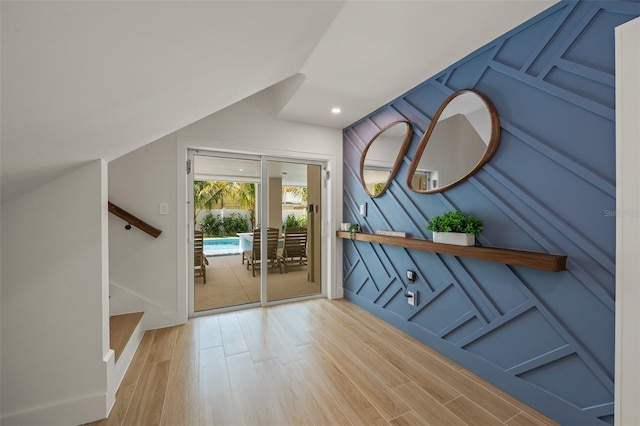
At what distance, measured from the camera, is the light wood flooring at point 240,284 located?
3.30m

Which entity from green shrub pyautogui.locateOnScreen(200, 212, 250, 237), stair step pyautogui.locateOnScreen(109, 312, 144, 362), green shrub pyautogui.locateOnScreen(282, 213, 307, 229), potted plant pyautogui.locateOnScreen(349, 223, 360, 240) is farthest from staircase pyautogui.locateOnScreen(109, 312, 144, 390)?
potted plant pyautogui.locateOnScreen(349, 223, 360, 240)

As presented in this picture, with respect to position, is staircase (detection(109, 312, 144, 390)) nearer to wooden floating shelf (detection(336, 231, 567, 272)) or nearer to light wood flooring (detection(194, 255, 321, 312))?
light wood flooring (detection(194, 255, 321, 312))

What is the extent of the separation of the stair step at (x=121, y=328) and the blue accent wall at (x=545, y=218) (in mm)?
2513

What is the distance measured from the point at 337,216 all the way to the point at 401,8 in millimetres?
2468

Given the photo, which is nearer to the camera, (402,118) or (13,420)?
(13,420)

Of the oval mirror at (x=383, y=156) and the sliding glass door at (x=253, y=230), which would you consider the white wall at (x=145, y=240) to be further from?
the oval mirror at (x=383, y=156)

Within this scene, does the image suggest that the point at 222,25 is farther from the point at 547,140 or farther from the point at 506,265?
the point at 506,265

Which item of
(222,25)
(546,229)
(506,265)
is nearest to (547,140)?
(546,229)

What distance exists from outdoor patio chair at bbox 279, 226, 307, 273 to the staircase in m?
1.72

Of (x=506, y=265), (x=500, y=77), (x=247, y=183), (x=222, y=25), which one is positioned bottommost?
(x=506, y=265)

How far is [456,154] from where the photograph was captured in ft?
7.07

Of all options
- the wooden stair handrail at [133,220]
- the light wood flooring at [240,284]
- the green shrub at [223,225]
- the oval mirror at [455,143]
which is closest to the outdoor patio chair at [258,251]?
the light wood flooring at [240,284]

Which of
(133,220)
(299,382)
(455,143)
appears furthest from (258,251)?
(455,143)
